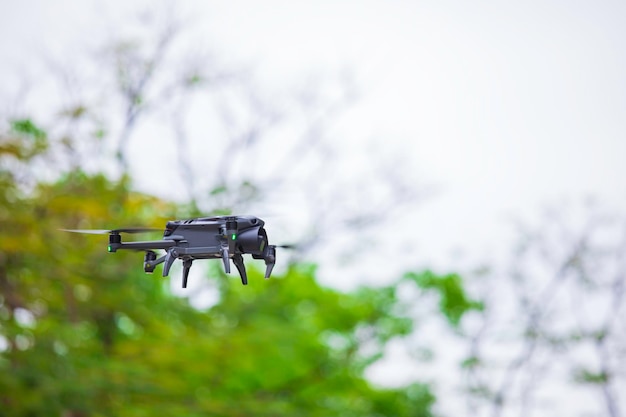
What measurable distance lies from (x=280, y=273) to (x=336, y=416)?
3.30 metres

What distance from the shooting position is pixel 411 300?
2175 centimetres

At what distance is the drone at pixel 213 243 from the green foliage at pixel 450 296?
19.4m

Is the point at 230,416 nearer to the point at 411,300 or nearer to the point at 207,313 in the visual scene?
the point at 207,313

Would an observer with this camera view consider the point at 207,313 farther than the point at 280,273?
No

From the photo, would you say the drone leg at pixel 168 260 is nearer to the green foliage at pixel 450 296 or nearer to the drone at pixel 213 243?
the drone at pixel 213 243

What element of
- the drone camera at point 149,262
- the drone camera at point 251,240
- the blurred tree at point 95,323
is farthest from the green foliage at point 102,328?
the drone camera at point 251,240

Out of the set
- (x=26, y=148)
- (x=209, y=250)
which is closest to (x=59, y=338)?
(x=26, y=148)

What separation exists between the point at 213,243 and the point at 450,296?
1998 cm

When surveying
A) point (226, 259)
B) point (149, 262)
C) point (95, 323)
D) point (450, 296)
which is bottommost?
point (226, 259)

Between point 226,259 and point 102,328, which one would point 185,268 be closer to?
point 226,259

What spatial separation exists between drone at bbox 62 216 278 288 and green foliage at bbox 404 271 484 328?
1942 cm

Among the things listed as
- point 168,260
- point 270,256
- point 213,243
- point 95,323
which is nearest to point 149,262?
point 168,260

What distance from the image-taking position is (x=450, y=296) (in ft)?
72.8

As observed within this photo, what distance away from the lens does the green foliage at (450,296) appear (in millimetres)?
22000
